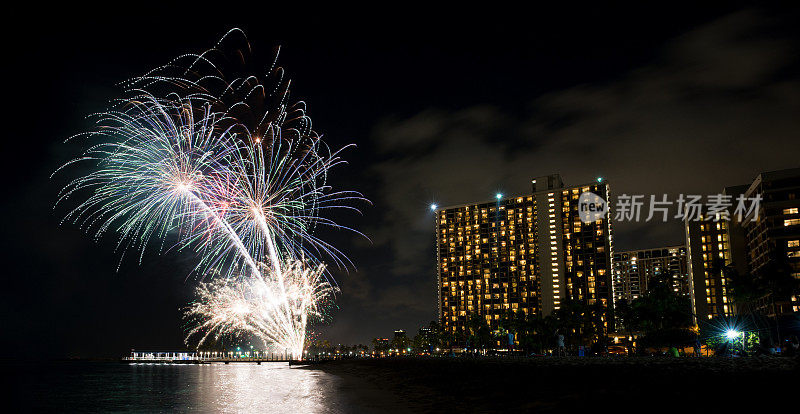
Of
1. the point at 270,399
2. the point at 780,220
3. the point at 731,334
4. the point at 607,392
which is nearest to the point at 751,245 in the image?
the point at 780,220

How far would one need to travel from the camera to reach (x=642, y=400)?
34625mm

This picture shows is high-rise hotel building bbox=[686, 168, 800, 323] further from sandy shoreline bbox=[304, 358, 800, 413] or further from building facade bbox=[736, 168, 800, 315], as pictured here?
sandy shoreline bbox=[304, 358, 800, 413]

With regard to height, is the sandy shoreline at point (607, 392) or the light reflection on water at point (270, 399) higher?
the sandy shoreline at point (607, 392)

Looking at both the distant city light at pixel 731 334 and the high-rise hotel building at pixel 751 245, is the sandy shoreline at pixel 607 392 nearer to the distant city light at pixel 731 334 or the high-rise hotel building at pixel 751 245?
the distant city light at pixel 731 334

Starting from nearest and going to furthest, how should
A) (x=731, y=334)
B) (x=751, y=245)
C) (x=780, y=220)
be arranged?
(x=731, y=334) < (x=780, y=220) < (x=751, y=245)

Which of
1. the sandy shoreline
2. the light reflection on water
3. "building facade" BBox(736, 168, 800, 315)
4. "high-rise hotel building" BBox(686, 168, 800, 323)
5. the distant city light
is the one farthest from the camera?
"building facade" BBox(736, 168, 800, 315)

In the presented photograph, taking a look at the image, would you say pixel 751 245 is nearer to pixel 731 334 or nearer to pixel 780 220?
pixel 780 220

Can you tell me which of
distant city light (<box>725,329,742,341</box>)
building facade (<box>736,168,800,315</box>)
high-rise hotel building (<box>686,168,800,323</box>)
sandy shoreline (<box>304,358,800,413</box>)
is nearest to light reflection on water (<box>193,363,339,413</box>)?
sandy shoreline (<box>304,358,800,413</box>)

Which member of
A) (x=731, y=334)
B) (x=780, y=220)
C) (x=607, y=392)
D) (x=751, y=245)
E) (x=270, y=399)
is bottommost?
(x=270, y=399)

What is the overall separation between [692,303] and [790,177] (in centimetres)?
6407

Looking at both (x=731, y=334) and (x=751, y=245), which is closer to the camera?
(x=731, y=334)

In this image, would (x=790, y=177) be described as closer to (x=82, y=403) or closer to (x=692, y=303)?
(x=692, y=303)

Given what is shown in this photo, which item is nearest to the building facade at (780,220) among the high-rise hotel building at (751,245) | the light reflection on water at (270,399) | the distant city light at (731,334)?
the high-rise hotel building at (751,245)

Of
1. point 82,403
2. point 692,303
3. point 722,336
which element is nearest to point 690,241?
point 692,303
